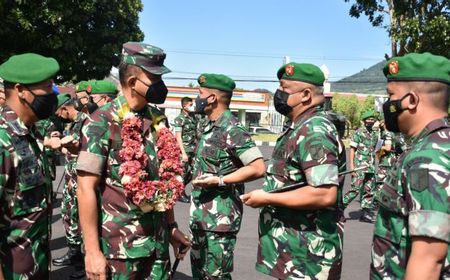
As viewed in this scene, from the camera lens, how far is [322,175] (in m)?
2.67

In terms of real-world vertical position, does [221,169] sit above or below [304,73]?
below

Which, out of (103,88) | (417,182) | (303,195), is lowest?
(303,195)

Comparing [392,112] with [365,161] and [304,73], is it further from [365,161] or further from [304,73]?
[365,161]

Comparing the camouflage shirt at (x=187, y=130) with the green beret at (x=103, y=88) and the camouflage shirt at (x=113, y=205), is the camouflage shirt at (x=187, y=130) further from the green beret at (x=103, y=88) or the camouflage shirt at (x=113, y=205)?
the camouflage shirt at (x=113, y=205)

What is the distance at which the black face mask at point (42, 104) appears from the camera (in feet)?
9.11

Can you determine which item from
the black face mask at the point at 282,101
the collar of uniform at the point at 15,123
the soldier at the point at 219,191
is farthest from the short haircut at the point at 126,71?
the soldier at the point at 219,191

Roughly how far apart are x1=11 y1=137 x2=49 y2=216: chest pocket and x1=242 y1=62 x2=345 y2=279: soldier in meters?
1.20

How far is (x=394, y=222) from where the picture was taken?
2.04 meters

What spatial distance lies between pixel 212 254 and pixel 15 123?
5.96 feet

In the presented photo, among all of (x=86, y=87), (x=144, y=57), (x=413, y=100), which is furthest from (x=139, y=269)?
(x=86, y=87)

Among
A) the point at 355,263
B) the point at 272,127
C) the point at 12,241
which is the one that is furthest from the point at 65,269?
the point at 272,127

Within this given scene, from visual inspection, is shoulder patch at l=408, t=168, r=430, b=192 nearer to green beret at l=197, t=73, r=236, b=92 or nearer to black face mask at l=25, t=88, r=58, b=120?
black face mask at l=25, t=88, r=58, b=120

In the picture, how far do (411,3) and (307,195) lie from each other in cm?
1227

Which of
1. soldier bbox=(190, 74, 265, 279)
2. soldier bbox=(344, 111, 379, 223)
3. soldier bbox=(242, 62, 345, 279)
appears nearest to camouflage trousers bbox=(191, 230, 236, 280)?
soldier bbox=(190, 74, 265, 279)
